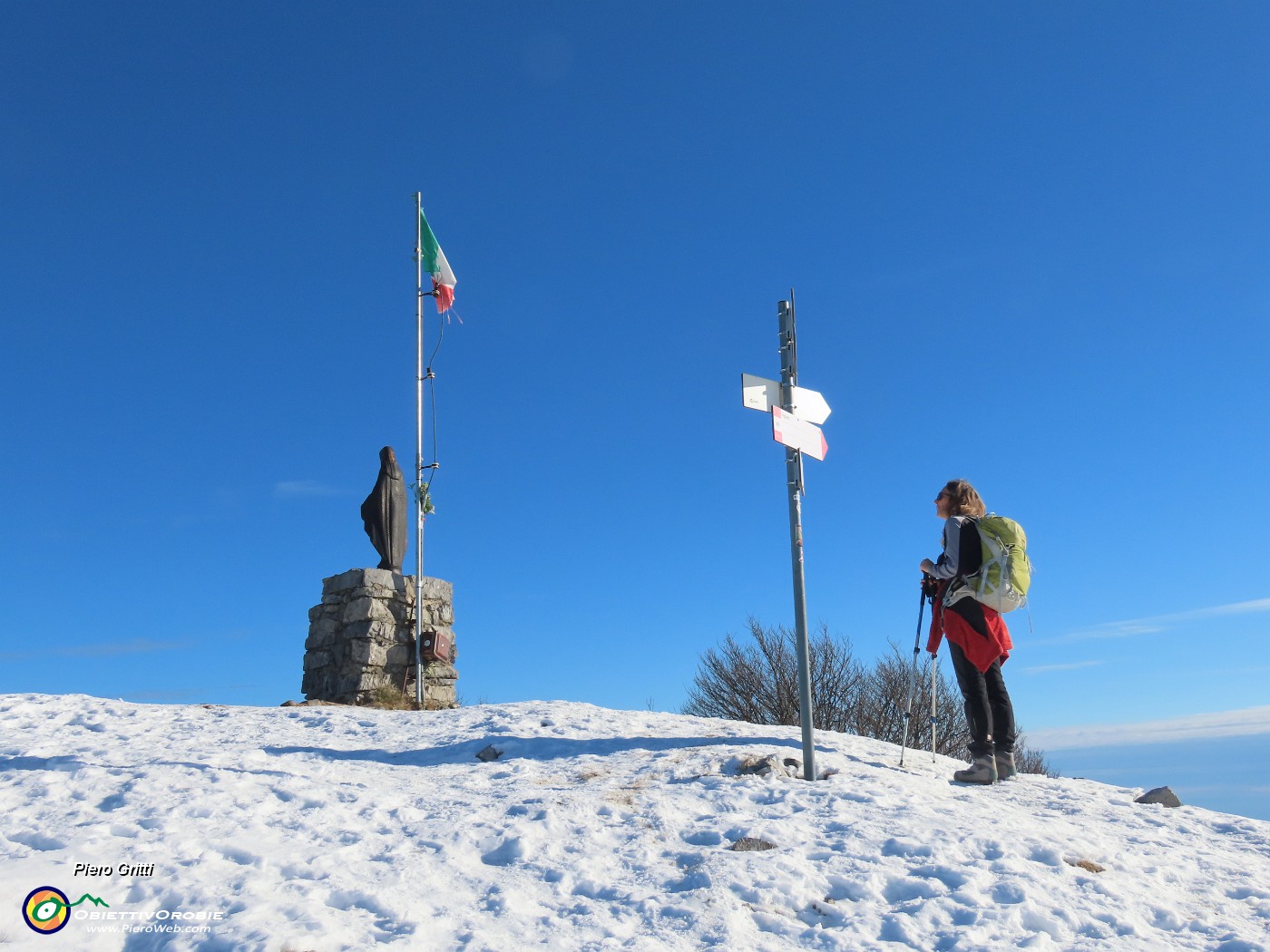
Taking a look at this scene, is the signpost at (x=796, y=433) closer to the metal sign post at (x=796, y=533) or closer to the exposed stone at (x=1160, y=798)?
the metal sign post at (x=796, y=533)

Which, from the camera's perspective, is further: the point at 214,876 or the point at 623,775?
the point at 623,775

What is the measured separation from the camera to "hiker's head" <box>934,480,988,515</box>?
7129 mm

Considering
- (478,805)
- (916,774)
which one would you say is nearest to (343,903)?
(478,805)

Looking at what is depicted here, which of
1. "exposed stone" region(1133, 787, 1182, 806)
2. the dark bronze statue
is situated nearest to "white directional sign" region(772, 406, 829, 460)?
"exposed stone" region(1133, 787, 1182, 806)

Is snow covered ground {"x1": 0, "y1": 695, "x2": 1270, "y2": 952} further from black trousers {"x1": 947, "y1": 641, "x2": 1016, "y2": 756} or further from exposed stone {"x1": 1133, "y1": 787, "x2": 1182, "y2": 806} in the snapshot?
black trousers {"x1": 947, "y1": 641, "x2": 1016, "y2": 756}

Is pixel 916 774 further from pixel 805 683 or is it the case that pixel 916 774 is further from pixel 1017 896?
pixel 1017 896

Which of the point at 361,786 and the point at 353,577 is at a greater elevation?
the point at 353,577

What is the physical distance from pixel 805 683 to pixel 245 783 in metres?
3.76

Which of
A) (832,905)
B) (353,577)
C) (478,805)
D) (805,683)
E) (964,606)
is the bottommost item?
(832,905)

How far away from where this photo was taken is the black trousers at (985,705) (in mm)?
6797

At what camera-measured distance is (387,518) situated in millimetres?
13328

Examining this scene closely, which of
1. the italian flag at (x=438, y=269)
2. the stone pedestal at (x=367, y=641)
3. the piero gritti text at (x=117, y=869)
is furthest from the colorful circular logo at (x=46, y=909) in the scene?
the italian flag at (x=438, y=269)

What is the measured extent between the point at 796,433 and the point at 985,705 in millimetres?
2416

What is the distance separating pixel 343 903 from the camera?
420 centimetres
